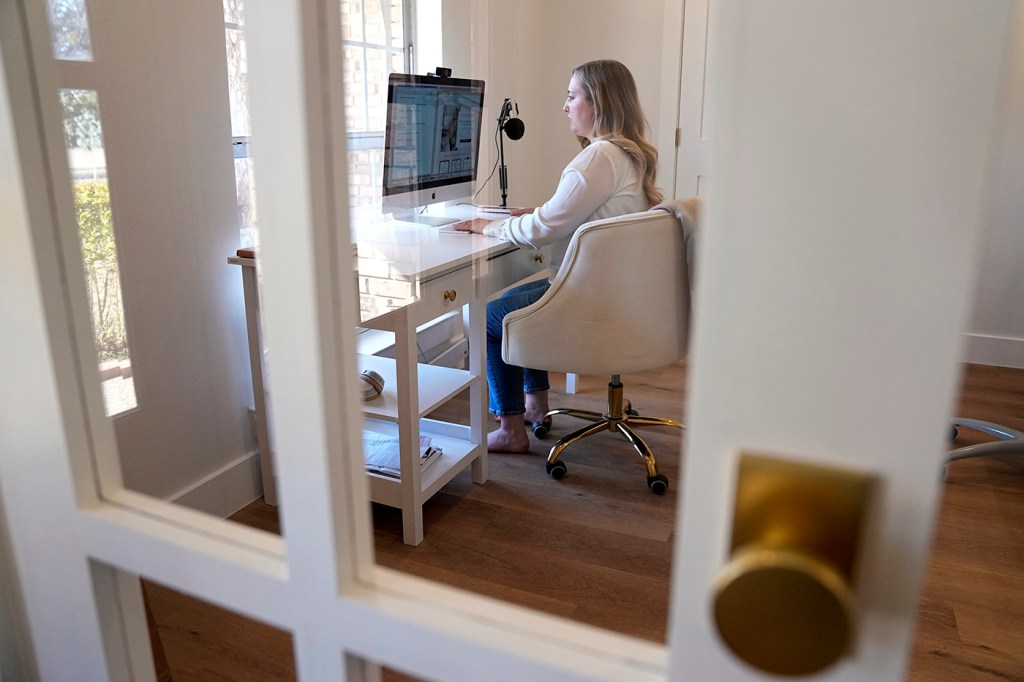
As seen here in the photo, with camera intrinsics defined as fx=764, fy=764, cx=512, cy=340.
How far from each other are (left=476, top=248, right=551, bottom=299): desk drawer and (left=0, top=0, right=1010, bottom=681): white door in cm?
188

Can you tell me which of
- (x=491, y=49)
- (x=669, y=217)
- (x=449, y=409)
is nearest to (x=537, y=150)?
(x=491, y=49)

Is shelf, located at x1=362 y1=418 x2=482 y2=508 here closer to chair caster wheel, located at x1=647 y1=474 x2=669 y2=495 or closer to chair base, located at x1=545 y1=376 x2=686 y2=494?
chair base, located at x1=545 y1=376 x2=686 y2=494

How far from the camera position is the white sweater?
2.35 m

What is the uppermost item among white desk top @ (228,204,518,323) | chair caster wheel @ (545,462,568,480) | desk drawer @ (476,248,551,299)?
white desk top @ (228,204,518,323)

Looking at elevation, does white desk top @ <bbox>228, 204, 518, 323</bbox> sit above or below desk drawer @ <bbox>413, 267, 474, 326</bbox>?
above

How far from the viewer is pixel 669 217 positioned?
6.98 ft

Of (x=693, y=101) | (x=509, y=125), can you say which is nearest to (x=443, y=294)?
(x=509, y=125)

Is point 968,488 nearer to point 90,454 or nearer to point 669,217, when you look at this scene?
point 669,217

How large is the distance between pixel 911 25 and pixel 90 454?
0.56 meters

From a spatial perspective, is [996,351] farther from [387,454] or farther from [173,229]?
[173,229]

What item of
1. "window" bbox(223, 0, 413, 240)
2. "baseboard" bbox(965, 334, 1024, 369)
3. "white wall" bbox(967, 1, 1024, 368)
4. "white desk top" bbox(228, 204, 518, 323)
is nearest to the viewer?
"white desk top" bbox(228, 204, 518, 323)

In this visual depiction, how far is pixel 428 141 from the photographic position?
98.7 inches

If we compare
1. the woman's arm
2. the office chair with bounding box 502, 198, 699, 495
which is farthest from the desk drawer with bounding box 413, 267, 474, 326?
the woman's arm

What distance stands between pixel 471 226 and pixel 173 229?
1025mm
